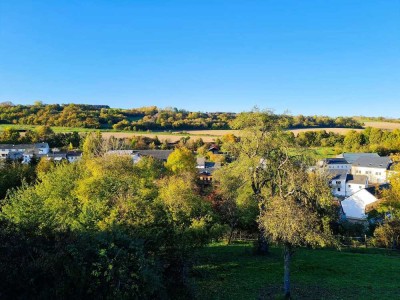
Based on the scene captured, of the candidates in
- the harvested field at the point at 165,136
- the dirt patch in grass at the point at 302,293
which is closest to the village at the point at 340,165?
the harvested field at the point at 165,136

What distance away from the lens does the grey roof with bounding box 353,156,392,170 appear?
80.3m

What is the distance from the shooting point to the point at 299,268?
840 inches

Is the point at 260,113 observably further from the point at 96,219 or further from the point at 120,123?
the point at 120,123

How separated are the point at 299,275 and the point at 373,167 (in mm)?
72488

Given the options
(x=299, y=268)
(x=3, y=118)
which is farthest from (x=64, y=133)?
(x=299, y=268)

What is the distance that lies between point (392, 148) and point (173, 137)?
67.8 meters

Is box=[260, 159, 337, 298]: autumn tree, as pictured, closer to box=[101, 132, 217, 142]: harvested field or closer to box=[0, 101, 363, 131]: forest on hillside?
box=[101, 132, 217, 142]: harvested field

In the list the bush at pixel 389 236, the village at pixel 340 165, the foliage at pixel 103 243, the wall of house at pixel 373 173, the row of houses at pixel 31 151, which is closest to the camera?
the foliage at pixel 103 243

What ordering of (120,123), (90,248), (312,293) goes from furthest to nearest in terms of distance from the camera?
1. (120,123)
2. (312,293)
3. (90,248)

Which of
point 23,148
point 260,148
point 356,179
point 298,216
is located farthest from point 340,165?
point 23,148

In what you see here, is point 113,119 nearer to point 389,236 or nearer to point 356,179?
point 356,179

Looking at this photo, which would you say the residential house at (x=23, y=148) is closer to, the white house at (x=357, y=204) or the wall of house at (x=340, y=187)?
the wall of house at (x=340, y=187)

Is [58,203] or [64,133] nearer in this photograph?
[58,203]

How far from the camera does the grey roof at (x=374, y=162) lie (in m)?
80.3
